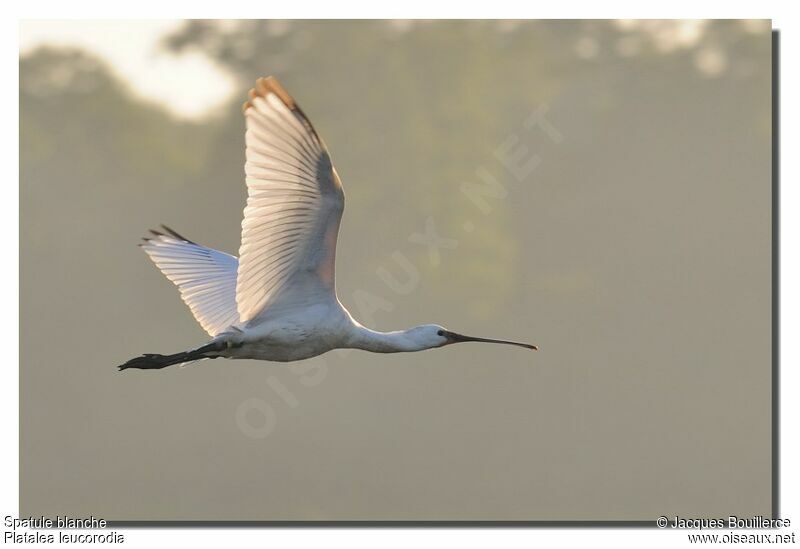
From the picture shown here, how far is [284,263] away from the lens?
24.7ft

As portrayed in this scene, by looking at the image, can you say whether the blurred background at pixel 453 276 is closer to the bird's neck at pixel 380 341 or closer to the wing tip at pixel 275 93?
the bird's neck at pixel 380 341

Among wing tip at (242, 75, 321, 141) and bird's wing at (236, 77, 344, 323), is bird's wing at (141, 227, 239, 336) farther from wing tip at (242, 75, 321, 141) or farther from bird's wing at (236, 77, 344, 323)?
wing tip at (242, 75, 321, 141)

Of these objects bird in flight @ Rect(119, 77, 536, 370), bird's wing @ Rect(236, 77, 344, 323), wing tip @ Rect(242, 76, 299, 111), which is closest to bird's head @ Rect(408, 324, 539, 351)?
bird in flight @ Rect(119, 77, 536, 370)

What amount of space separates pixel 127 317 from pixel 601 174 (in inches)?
341

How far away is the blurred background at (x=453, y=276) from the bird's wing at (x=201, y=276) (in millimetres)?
8516

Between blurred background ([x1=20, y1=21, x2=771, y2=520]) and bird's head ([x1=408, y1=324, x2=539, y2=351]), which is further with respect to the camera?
blurred background ([x1=20, y1=21, x2=771, y2=520])

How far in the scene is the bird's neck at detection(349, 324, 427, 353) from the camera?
8062 mm

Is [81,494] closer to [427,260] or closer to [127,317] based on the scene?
[127,317]

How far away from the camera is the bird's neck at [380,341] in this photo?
26.5 ft

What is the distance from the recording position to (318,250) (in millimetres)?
7492

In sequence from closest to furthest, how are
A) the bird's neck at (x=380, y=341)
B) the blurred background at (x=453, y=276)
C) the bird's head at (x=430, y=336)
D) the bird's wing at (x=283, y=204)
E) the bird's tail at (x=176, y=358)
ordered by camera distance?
the bird's wing at (x=283, y=204) < the bird's tail at (x=176, y=358) < the bird's neck at (x=380, y=341) < the bird's head at (x=430, y=336) < the blurred background at (x=453, y=276)

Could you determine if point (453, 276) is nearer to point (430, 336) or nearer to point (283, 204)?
point (430, 336)

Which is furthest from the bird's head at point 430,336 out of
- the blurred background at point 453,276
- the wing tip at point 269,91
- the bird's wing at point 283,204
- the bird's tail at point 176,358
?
the blurred background at point 453,276

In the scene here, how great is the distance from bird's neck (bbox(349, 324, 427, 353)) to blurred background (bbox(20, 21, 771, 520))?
9.77 m
